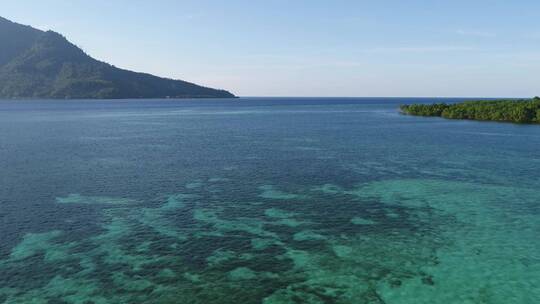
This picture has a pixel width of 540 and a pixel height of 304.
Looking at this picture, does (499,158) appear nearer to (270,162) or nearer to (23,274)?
(270,162)

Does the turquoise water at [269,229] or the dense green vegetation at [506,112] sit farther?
the dense green vegetation at [506,112]

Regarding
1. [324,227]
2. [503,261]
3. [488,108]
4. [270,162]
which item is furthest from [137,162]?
[488,108]

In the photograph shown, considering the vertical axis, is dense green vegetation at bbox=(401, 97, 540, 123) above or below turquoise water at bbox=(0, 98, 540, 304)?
above

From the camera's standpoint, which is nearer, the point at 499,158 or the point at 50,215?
the point at 50,215

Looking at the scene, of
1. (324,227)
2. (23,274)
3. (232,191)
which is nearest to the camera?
(23,274)

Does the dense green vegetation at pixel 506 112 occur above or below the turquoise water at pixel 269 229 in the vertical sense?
above

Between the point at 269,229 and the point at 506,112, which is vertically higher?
the point at 506,112

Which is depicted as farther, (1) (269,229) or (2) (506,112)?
(2) (506,112)

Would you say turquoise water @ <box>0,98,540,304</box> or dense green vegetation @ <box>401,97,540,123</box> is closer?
turquoise water @ <box>0,98,540,304</box>
